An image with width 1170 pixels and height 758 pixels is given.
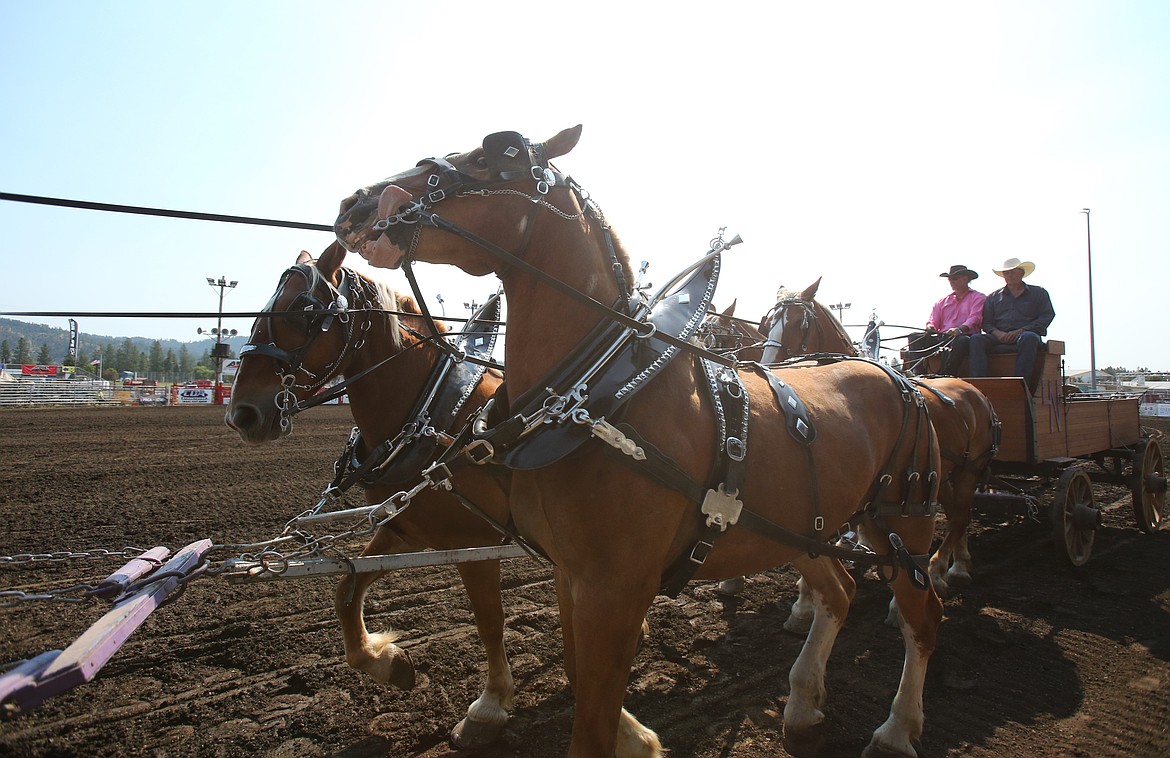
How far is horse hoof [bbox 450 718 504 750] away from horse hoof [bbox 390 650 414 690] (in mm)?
441

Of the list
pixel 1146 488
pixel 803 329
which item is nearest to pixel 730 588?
pixel 803 329

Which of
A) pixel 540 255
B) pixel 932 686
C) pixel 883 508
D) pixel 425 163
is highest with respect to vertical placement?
pixel 425 163

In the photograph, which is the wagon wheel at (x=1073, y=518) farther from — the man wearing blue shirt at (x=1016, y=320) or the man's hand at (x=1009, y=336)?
the man's hand at (x=1009, y=336)

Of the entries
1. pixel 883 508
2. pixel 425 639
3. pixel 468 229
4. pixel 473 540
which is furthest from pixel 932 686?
pixel 468 229

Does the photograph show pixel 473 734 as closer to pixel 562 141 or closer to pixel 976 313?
pixel 562 141

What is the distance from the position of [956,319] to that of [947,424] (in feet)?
10.5

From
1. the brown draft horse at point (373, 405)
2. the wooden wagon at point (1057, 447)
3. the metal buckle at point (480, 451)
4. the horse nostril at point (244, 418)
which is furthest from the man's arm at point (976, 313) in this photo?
the horse nostril at point (244, 418)

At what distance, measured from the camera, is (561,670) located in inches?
172

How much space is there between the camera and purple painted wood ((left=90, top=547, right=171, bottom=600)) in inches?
97.5

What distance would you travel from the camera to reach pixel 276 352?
359 cm

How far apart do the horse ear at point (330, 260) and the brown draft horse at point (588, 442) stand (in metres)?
1.66

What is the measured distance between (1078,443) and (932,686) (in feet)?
14.6

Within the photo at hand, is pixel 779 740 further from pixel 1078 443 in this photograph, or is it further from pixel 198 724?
pixel 1078 443

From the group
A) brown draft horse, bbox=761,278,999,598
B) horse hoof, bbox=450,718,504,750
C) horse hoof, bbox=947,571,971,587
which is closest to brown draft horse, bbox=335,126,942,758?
horse hoof, bbox=450,718,504,750
